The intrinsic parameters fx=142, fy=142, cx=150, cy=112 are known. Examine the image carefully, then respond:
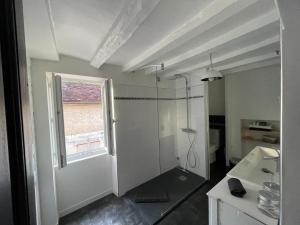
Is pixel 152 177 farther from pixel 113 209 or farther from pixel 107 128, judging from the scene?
pixel 107 128

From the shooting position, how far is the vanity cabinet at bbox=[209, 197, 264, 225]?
3.42 ft

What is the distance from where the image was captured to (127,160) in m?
2.57

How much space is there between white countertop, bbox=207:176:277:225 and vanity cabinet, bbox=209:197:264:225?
0.12 ft

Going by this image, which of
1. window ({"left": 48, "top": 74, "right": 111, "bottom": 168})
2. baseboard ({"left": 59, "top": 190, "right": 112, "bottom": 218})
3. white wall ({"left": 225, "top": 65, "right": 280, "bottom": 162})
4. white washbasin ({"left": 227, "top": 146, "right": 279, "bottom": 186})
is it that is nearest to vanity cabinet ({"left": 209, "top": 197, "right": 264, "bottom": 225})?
white washbasin ({"left": 227, "top": 146, "right": 279, "bottom": 186})

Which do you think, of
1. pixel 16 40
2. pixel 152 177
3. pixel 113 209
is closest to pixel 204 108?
pixel 152 177

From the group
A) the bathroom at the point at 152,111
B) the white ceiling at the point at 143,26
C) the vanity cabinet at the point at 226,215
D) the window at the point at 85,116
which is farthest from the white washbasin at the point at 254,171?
the window at the point at 85,116

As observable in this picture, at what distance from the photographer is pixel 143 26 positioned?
1.28m

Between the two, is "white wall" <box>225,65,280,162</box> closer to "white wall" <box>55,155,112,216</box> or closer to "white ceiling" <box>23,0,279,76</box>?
"white ceiling" <box>23,0,279,76</box>

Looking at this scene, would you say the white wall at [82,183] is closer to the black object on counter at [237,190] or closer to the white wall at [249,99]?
the black object on counter at [237,190]

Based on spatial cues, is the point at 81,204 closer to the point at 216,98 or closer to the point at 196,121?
the point at 196,121

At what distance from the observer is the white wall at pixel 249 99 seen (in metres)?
2.77

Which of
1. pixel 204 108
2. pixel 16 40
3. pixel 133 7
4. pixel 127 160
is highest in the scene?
pixel 133 7

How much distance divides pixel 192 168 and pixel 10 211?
3.29 meters

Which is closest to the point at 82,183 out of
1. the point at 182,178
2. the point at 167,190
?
the point at 167,190
